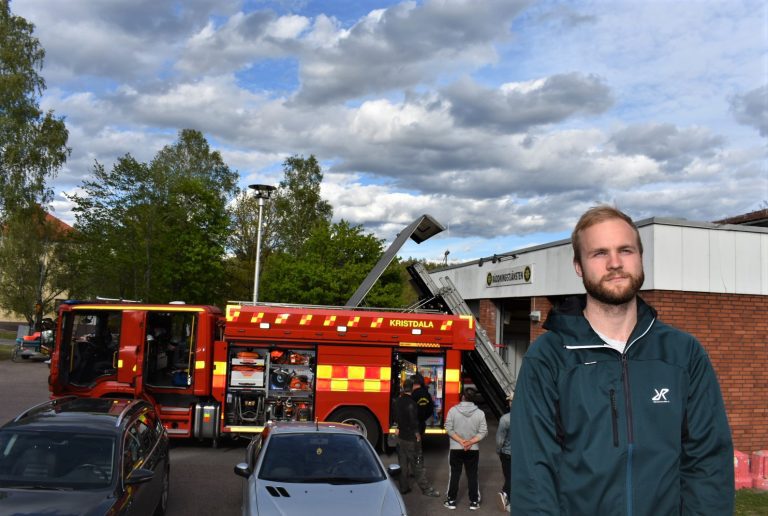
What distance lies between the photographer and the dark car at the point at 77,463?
219 inches

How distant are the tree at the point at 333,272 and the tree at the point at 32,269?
952 inches

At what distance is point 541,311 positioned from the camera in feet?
53.9

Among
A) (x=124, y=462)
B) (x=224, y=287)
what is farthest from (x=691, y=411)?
(x=224, y=287)

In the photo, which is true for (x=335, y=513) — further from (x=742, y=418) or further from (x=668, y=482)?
(x=742, y=418)

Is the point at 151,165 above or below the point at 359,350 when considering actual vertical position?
above

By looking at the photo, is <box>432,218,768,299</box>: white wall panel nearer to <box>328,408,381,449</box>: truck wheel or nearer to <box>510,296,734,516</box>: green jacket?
<box>328,408,381,449</box>: truck wheel

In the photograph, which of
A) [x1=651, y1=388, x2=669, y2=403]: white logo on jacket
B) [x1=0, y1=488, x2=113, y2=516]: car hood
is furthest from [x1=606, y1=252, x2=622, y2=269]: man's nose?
[x1=0, y1=488, x2=113, y2=516]: car hood

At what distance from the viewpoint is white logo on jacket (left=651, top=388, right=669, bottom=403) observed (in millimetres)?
2230

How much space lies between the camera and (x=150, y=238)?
35.0m

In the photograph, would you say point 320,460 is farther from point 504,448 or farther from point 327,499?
point 504,448

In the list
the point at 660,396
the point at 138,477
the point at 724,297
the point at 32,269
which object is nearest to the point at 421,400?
the point at 138,477

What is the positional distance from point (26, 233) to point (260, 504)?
49302mm

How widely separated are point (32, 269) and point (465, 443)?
52065mm

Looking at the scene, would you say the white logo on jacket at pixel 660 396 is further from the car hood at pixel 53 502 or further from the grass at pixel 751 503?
the grass at pixel 751 503
